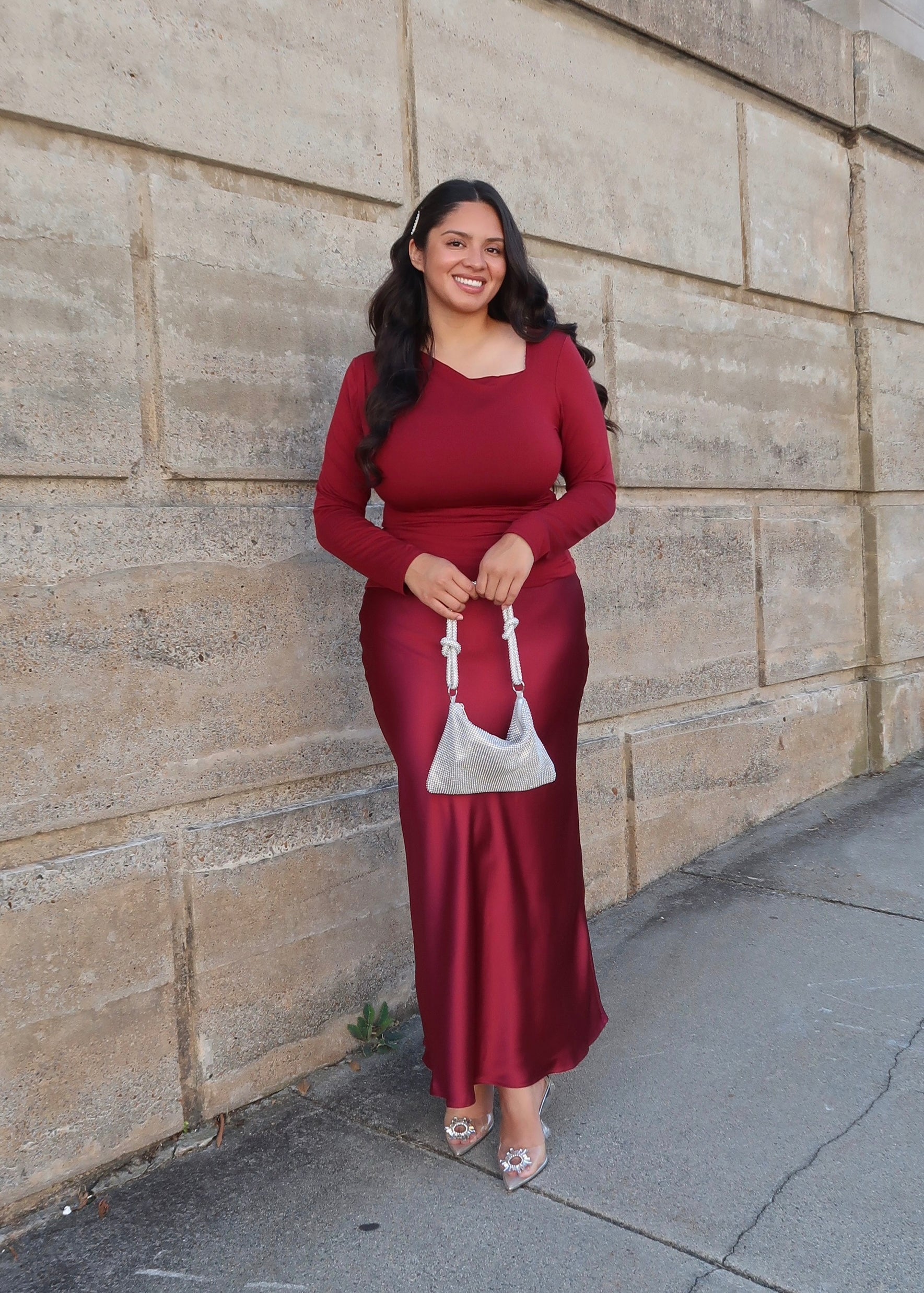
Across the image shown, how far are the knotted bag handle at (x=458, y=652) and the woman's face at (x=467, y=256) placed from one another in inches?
28.0

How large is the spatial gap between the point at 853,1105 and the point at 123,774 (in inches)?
74.6

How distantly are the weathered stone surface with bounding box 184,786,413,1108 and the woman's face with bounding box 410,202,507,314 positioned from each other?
4.54ft

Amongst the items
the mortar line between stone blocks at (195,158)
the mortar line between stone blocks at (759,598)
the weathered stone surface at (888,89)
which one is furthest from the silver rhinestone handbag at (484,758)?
the weathered stone surface at (888,89)

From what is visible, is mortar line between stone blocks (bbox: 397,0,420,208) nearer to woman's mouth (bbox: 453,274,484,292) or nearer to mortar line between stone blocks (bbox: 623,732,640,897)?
woman's mouth (bbox: 453,274,484,292)

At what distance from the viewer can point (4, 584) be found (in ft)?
8.07

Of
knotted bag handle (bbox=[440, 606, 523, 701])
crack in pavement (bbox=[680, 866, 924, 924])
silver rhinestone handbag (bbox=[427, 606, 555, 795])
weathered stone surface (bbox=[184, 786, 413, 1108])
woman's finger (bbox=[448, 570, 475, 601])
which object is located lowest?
crack in pavement (bbox=[680, 866, 924, 924])

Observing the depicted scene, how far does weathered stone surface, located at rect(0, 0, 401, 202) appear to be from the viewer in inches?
99.1

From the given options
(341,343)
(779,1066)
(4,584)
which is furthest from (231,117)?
(779,1066)

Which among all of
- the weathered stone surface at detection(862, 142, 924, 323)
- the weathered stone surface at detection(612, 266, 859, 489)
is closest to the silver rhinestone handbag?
the weathered stone surface at detection(612, 266, 859, 489)

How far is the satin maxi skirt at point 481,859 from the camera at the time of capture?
8.16 ft

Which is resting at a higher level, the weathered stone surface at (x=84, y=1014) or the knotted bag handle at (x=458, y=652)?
the knotted bag handle at (x=458, y=652)

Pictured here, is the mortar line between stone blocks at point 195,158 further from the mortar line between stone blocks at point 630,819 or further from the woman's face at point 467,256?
the mortar line between stone blocks at point 630,819

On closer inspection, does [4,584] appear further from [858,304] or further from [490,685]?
[858,304]

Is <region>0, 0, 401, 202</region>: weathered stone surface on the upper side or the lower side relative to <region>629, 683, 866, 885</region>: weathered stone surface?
upper
